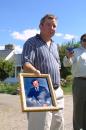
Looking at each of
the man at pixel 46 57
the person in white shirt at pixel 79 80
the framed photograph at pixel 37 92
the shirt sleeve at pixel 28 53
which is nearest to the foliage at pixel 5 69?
the person in white shirt at pixel 79 80

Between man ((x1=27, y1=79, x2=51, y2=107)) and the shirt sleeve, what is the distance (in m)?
0.28

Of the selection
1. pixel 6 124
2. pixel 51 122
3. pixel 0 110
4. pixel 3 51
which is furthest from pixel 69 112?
pixel 3 51

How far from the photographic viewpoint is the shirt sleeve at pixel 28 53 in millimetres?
5734

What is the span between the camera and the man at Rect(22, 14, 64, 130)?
5.77 meters

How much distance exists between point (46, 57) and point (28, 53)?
262mm

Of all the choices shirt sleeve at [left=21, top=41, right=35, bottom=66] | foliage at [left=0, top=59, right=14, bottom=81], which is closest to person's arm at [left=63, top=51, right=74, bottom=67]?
shirt sleeve at [left=21, top=41, right=35, bottom=66]

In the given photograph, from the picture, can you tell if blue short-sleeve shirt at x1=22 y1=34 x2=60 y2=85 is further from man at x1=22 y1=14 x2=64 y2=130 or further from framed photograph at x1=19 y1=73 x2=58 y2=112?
framed photograph at x1=19 y1=73 x2=58 y2=112

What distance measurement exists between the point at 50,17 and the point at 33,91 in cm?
102

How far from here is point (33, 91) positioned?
5.57 meters

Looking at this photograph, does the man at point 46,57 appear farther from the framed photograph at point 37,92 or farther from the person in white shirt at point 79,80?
the person in white shirt at point 79,80

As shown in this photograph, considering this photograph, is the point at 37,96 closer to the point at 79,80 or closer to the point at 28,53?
the point at 28,53

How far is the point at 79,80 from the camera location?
7148 millimetres

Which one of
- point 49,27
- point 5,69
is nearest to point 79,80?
point 49,27

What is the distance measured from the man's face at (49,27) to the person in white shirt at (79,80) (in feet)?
3.94
